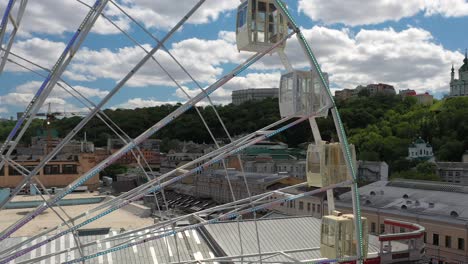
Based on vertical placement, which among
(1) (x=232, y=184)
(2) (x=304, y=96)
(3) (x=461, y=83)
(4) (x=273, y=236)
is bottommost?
(1) (x=232, y=184)

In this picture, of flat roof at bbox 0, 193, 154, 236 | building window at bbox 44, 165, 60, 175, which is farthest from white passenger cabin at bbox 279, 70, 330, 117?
building window at bbox 44, 165, 60, 175

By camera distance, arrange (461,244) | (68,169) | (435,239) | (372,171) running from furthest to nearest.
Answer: (372,171)
(68,169)
(435,239)
(461,244)

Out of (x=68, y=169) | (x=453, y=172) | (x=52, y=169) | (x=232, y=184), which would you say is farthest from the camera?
(x=453, y=172)

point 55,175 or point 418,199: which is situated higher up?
point 55,175

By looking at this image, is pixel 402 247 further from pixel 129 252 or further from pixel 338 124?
pixel 338 124

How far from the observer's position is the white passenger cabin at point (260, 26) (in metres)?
11.0

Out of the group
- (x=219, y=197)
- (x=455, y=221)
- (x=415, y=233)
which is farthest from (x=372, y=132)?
(x=415, y=233)

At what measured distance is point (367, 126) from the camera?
103562mm

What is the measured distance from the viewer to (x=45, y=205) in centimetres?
779

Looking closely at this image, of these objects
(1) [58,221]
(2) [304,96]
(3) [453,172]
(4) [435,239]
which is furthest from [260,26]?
(3) [453,172]

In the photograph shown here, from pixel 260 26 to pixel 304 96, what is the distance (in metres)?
2.15

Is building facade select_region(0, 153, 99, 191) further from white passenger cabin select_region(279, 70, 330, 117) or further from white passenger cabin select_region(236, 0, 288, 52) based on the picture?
white passenger cabin select_region(279, 70, 330, 117)

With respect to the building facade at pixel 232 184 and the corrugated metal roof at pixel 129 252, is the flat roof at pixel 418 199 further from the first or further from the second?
the corrugated metal roof at pixel 129 252

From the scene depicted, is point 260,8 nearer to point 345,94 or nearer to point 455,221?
point 455,221
